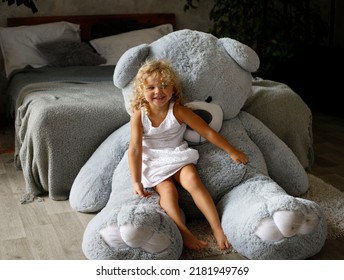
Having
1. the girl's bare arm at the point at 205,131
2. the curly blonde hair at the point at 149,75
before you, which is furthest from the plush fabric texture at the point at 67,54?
the girl's bare arm at the point at 205,131

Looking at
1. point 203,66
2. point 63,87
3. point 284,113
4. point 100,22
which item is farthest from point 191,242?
point 100,22

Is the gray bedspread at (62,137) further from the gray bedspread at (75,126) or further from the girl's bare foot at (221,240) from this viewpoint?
the girl's bare foot at (221,240)

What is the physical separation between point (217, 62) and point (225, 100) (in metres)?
0.16

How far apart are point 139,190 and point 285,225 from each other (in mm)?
542

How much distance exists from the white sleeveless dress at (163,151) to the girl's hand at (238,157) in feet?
0.46

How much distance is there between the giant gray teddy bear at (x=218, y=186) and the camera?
152cm

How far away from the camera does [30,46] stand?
3.63 meters

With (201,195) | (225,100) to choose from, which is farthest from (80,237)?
(225,100)

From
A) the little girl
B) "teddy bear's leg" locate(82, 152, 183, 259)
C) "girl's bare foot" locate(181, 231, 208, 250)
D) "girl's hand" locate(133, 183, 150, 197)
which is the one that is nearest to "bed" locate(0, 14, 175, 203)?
the little girl

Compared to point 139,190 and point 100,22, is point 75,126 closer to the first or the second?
point 139,190

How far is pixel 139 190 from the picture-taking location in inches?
69.3

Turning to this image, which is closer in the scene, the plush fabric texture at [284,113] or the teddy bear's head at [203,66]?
the teddy bear's head at [203,66]

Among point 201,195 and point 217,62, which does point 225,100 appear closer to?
point 217,62
